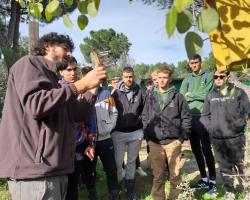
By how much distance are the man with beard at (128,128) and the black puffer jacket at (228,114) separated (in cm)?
113

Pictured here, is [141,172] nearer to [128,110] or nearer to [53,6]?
[128,110]

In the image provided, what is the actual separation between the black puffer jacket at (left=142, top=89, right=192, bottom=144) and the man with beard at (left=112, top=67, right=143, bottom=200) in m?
0.39

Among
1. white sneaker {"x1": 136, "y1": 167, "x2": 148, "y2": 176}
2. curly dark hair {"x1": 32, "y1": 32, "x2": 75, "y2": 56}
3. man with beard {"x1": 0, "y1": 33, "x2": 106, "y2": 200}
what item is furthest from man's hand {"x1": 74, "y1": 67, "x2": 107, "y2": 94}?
white sneaker {"x1": 136, "y1": 167, "x2": 148, "y2": 176}

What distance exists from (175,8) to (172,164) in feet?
16.7

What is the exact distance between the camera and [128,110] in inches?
251

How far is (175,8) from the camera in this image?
97 centimetres

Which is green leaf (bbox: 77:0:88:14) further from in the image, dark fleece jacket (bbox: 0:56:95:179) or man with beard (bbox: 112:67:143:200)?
man with beard (bbox: 112:67:143:200)

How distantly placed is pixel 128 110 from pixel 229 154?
5.28 ft

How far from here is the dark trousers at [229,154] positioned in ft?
18.7

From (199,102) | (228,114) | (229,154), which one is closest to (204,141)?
(199,102)

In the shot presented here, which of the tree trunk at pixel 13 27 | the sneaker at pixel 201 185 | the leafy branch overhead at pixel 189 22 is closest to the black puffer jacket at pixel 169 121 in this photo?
the sneaker at pixel 201 185

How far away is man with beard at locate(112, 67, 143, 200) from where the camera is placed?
6.36 metres

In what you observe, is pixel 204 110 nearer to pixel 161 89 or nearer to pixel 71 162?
pixel 161 89

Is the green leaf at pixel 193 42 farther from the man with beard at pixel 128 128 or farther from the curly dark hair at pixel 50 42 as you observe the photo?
the man with beard at pixel 128 128
